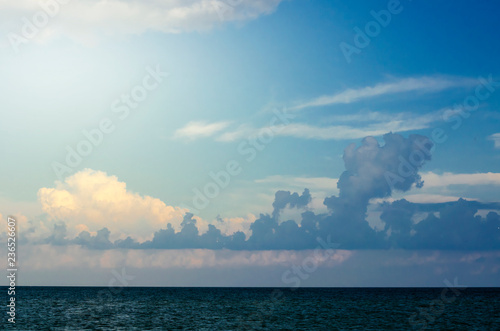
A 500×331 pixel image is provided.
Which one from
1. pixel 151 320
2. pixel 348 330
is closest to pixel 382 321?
pixel 348 330

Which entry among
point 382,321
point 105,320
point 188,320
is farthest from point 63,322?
point 382,321

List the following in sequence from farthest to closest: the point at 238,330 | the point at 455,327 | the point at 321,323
A: 1. the point at 321,323
2. the point at 455,327
3. the point at 238,330

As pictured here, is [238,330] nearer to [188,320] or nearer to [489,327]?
[188,320]

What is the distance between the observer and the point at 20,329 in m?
73.8

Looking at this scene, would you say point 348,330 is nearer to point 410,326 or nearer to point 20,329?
point 410,326

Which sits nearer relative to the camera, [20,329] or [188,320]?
[20,329]

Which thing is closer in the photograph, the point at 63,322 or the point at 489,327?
the point at 489,327

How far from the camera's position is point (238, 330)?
72.4 m

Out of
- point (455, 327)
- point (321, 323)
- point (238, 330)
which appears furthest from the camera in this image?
point (321, 323)

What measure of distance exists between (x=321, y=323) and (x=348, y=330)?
1039cm

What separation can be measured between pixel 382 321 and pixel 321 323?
12.0m

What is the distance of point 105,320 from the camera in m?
88.1

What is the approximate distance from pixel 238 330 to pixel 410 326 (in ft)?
93.1

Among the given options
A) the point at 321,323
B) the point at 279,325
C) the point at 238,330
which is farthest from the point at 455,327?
the point at 238,330
